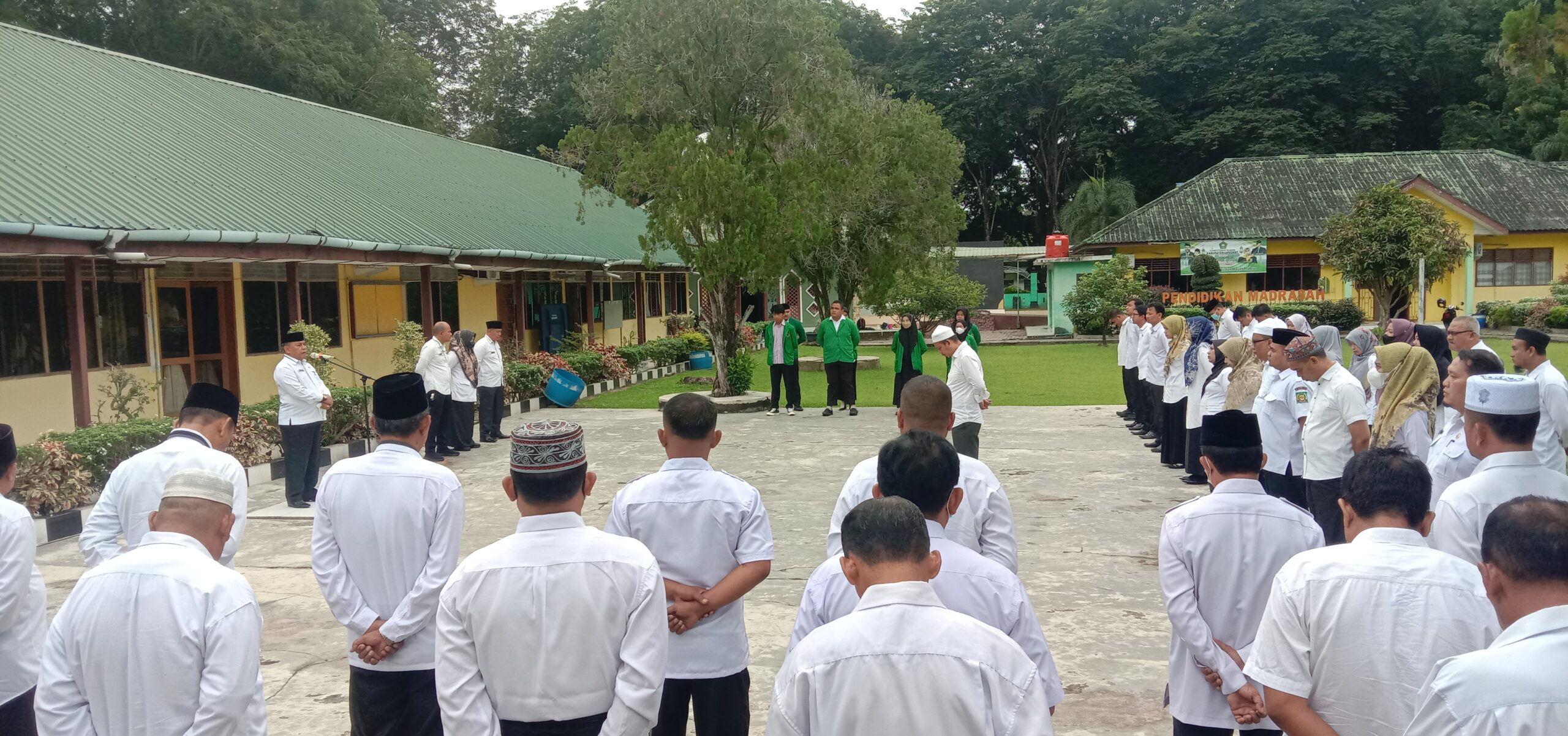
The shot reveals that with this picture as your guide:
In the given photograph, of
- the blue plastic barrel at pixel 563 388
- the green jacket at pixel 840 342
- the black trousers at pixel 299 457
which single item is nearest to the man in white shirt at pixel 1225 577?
the black trousers at pixel 299 457

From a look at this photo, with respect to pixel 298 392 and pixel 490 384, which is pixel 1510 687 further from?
pixel 490 384

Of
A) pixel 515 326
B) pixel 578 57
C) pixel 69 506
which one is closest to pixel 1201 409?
pixel 69 506

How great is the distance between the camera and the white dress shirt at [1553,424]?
529 centimetres

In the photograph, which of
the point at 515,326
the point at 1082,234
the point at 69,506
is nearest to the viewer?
the point at 69,506

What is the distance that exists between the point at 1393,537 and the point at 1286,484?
4.73 meters

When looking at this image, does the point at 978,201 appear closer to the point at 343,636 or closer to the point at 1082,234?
the point at 1082,234

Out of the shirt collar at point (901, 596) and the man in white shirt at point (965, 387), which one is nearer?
the shirt collar at point (901, 596)

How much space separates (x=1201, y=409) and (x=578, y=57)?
42131 millimetres

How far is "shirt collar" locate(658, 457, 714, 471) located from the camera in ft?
12.0

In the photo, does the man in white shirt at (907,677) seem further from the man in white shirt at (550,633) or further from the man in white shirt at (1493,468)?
the man in white shirt at (1493,468)

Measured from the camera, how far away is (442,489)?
3734 millimetres

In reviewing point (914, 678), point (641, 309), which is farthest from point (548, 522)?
point (641, 309)

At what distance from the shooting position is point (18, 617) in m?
3.36

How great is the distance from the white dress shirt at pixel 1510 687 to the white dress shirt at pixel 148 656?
2698mm
